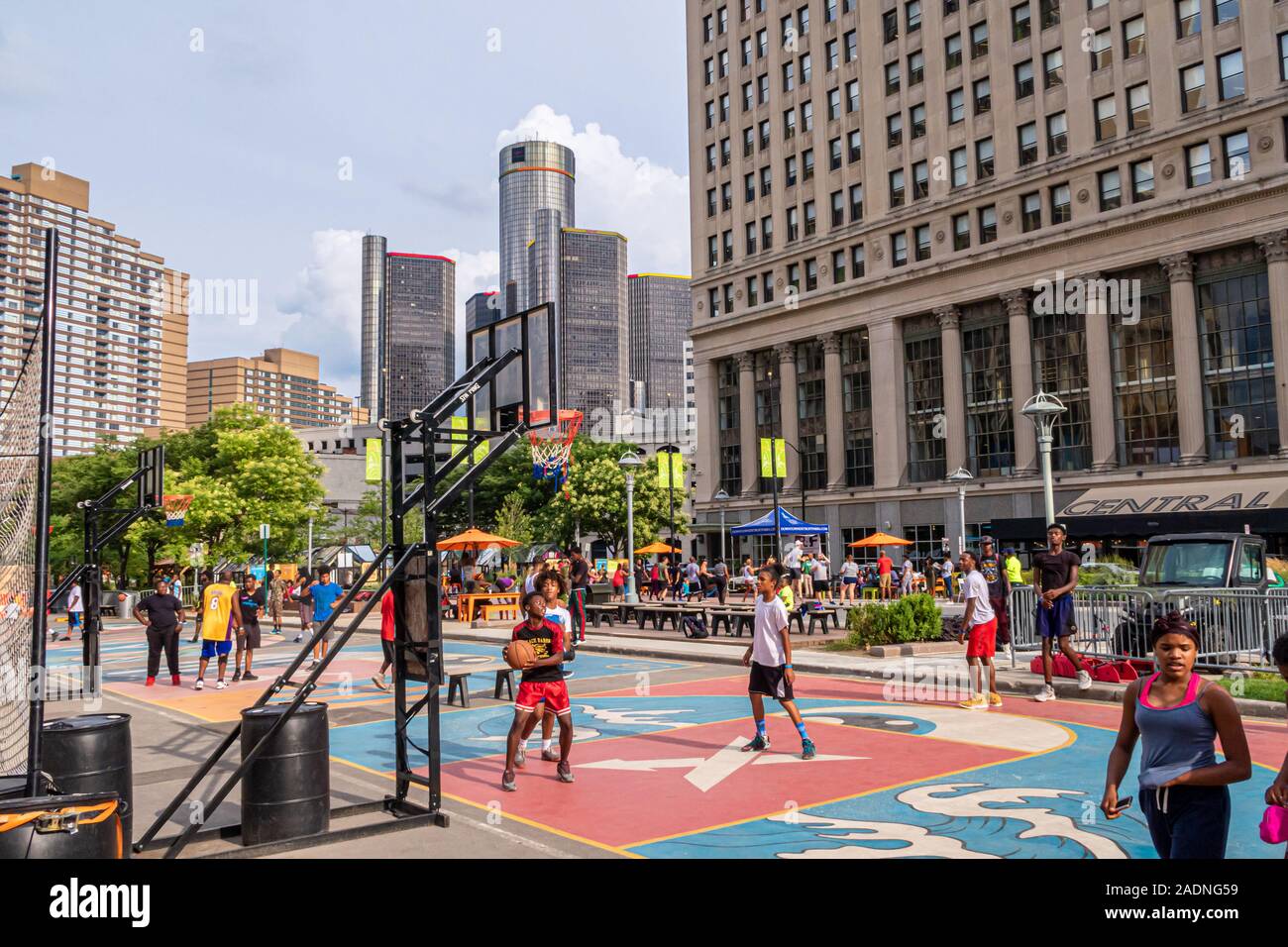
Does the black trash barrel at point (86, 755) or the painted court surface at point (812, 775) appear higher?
Result: the black trash barrel at point (86, 755)

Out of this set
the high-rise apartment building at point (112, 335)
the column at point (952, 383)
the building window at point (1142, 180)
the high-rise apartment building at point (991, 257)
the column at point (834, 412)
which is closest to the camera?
the high-rise apartment building at point (991, 257)

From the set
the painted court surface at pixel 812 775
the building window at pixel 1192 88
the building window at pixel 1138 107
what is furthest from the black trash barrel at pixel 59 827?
the building window at pixel 1138 107

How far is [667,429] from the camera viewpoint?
6230 inches

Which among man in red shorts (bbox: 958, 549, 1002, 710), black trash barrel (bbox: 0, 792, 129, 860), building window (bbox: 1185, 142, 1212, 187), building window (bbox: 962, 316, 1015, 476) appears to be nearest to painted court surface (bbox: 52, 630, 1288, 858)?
man in red shorts (bbox: 958, 549, 1002, 710)

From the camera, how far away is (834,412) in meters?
59.9

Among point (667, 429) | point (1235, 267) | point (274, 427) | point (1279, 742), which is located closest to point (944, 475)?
point (1235, 267)

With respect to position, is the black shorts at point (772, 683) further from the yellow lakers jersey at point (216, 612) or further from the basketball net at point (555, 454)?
the basketball net at point (555, 454)

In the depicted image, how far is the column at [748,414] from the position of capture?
2576 inches

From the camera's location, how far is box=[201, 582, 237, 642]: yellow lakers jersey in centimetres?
1748

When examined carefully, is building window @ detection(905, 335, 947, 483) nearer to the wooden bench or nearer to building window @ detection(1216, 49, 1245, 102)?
building window @ detection(1216, 49, 1245, 102)

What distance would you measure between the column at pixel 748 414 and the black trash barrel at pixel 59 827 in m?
60.9
